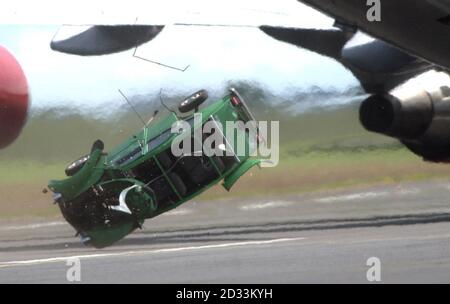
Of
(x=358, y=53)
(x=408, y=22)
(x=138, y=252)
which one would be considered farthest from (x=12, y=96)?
(x=408, y=22)

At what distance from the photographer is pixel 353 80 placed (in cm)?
987

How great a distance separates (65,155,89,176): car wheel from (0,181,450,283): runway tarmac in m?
0.42

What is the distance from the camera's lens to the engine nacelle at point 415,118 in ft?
33.2

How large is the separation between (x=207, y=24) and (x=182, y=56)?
13.1 inches

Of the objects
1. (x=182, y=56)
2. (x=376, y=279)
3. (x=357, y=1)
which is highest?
(x=182, y=56)

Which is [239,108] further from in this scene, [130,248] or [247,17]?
[130,248]

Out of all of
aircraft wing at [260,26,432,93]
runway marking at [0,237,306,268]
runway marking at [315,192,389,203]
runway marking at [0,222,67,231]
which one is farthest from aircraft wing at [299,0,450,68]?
runway marking at [0,222,67,231]

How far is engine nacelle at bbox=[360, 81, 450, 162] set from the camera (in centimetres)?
1012

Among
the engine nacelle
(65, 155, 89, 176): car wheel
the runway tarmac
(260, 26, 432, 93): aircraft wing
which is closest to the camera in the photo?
(65, 155, 89, 176): car wheel

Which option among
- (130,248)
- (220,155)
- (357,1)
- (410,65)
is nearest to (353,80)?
(410,65)

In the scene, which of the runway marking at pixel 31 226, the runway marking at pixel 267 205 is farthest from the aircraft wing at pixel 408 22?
the runway marking at pixel 31 226
